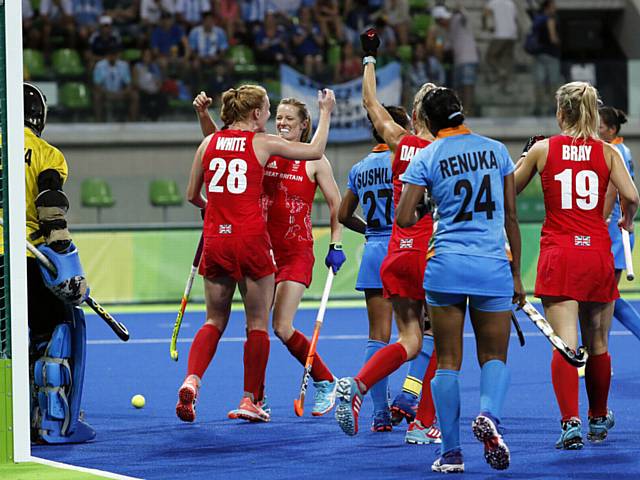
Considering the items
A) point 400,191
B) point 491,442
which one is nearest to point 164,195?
point 400,191

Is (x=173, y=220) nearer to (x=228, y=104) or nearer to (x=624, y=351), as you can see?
(x=624, y=351)

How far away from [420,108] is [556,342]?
1.38m

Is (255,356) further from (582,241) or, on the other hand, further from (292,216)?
(582,241)

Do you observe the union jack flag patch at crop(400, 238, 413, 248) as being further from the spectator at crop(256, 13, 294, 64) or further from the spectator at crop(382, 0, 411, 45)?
the spectator at crop(382, 0, 411, 45)

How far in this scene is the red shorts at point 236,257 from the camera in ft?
23.1

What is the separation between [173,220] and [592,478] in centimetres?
1320

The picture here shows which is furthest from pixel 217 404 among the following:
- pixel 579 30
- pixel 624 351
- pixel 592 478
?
pixel 579 30

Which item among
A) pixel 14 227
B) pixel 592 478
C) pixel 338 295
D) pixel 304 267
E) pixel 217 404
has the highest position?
pixel 14 227

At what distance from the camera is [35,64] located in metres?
19.1

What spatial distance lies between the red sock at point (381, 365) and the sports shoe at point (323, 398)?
5.18 feet

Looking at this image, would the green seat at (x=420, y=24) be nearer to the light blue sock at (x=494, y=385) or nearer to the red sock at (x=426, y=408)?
the red sock at (x=426, y=408)

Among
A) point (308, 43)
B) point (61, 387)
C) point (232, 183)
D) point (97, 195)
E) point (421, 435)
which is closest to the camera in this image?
point (421, 435)

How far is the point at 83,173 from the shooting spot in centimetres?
1909

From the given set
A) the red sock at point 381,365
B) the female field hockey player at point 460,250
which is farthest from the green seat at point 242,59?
the female field hockey player at point 460,250
